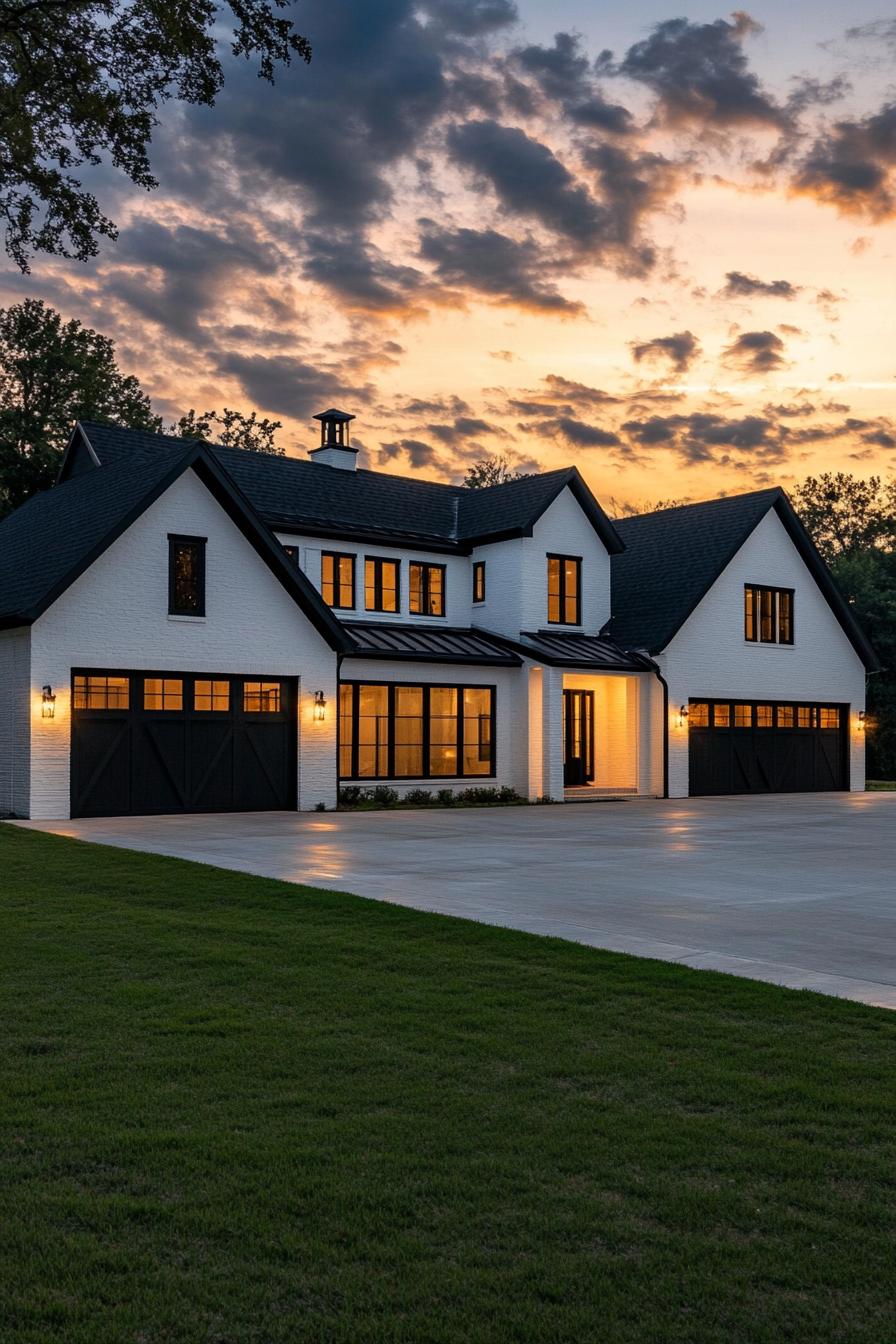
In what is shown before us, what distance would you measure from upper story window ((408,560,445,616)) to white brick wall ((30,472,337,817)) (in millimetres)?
6225

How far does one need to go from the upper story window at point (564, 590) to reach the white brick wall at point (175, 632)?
28.2 ft

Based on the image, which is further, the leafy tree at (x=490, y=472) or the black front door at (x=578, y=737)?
the leafy tree at (x=490, y=472)

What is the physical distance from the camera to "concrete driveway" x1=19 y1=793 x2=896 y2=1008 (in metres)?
9.60

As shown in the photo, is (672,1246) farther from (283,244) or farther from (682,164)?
(283,244)

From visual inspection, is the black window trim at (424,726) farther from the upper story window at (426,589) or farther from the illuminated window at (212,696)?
the upper story window at (426,589)

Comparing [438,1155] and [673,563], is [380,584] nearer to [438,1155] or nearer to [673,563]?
[673,563]

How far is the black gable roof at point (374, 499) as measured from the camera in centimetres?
3094

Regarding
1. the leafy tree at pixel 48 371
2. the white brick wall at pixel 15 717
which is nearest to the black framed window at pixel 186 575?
the white brick wall at pixel 15 717

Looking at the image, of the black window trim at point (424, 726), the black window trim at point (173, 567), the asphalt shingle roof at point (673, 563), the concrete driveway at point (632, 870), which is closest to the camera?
the concrete driveway at point (632, 870)

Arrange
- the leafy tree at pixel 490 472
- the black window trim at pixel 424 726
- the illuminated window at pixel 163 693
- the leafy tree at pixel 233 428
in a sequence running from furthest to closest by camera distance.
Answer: the leafy tree at pixel 490 472 < the leafy tree at pixel 233 428 < the black window trim at pixel 424 726 < the illuminated window at pixel 163 693

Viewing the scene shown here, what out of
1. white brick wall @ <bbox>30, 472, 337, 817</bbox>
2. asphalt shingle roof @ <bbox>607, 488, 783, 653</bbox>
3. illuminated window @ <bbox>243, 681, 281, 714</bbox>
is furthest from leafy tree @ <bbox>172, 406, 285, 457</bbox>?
illuminated window @ <bbox>243, 681, 281, 714</bbox>

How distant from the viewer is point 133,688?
2428 centimetres

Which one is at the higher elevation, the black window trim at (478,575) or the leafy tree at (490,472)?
the leafy tree at (490,472)

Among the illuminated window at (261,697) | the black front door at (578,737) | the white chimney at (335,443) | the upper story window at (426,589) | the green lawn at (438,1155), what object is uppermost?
the white chimney at (335,443)
